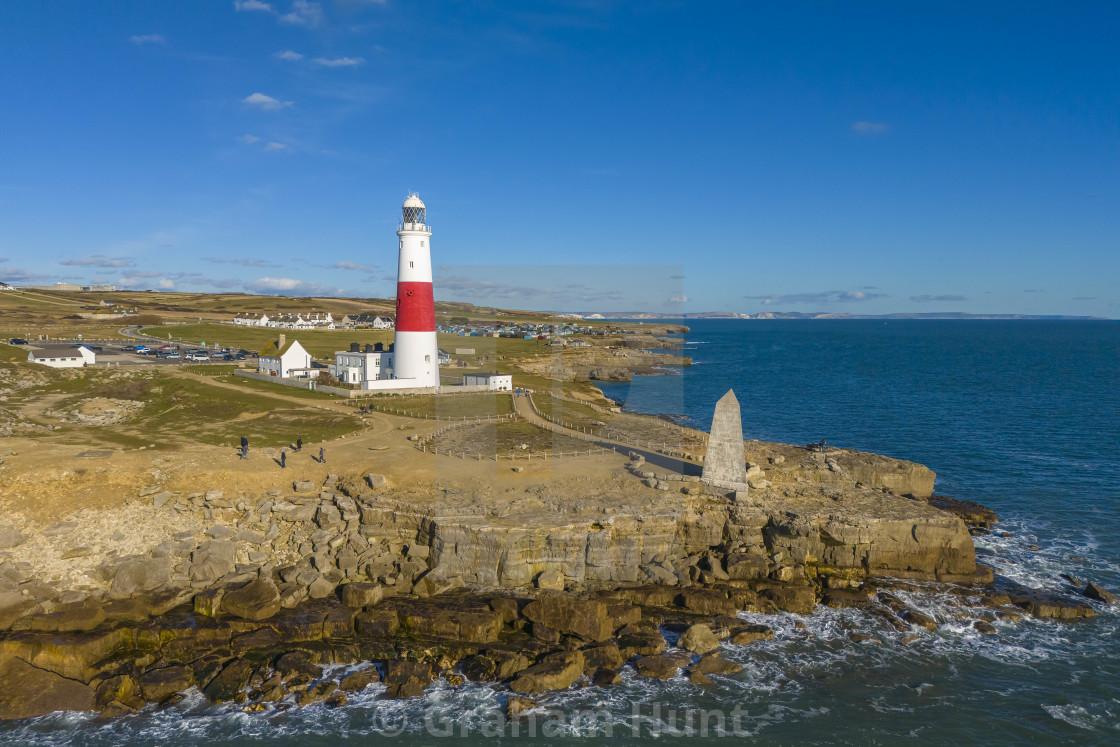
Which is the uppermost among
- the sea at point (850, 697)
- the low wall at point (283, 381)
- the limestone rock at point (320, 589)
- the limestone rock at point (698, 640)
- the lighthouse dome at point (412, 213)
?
the lighthouse dome at point (412, 213)

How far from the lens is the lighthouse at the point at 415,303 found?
48781mm

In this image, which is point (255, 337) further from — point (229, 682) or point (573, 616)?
point (573, 616)

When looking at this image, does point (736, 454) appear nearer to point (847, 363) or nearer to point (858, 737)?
point (858, 737)

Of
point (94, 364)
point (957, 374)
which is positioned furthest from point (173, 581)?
point (957, 374)

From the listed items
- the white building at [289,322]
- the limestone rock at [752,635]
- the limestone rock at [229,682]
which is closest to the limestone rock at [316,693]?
the limestone rock at [229,682]

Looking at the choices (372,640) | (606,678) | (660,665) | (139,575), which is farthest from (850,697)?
(139,575)

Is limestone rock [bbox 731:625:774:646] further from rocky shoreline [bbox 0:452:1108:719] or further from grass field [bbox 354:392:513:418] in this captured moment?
grass field [bbox 354:392:513:418]

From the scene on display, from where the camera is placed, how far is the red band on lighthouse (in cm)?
4956

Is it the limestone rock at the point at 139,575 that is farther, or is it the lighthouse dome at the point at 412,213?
the lighthouse dome at the point at 412,213

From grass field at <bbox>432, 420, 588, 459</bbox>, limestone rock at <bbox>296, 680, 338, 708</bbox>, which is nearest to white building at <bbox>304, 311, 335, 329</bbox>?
grass field at <bbox>432, 420, 588, 459</bbox>

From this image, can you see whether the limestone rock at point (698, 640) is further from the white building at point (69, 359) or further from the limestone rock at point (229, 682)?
the white building at point (69, 359)

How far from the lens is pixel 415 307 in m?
50.3

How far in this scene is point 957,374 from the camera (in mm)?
101438

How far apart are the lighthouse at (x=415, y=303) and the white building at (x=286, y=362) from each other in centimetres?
1340
